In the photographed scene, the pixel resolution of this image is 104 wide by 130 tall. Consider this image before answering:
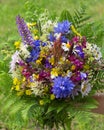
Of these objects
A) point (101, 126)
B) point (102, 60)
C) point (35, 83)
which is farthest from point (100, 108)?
point (101, 126)

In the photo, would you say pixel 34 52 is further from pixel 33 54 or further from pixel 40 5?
pixel 40 5

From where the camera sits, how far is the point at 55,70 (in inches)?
125

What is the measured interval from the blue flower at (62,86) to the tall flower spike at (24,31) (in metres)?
0.29

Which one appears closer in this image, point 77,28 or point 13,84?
point 13,84

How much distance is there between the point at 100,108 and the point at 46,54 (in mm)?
545

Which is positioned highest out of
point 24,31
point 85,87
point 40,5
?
point 40,5

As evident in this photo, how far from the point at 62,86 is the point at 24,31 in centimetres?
39

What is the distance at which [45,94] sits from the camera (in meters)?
3.19

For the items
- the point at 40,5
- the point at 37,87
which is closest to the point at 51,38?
the point at 37,87

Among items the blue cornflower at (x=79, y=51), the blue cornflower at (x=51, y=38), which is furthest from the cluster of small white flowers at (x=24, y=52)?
the blue cornflower at (x=79, y=51)

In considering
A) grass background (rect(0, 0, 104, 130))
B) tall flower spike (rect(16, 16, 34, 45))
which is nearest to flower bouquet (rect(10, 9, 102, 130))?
tall flower spike (rect(16, 16, 34, 45))

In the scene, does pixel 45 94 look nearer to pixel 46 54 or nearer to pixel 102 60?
pixel 46 54

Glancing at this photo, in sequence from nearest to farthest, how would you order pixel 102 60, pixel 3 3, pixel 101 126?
pixel 102 60
pixel 101 126
pixel 3 3

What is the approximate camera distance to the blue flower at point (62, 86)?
3.11 metres
